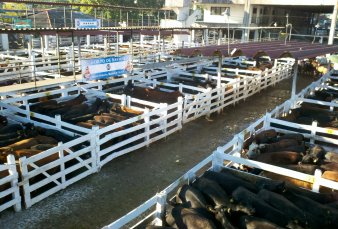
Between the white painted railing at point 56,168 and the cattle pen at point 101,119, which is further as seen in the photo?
the cattle pen at point 101,119

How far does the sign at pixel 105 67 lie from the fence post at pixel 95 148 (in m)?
4.45

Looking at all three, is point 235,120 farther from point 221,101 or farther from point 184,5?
point 184,5

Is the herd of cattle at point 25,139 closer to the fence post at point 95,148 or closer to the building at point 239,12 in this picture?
the fence post at point 95,148

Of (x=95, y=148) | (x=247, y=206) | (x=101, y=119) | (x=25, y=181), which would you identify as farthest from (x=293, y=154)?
(x=25, y=181)

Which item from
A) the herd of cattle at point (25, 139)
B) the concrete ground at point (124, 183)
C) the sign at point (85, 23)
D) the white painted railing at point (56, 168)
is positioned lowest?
the concrete ground at point (124, 183)

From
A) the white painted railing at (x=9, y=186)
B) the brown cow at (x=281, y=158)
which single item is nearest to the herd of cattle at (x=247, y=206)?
the brown cow at (x=281, y=158)

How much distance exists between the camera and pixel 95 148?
29.1 feet

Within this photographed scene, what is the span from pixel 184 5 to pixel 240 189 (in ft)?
132

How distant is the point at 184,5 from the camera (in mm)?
43156

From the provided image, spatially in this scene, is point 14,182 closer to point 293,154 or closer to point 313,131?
point 293,154

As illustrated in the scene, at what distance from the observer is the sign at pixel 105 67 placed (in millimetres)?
12750

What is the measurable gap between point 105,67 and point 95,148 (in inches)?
216

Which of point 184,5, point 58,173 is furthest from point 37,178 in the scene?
point 184,5

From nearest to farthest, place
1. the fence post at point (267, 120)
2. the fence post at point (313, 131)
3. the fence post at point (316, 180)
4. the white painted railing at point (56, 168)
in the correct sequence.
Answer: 1. the fence post at point (316, 180)
2. the white painted railing at point (56, 168)
3. the fence post at point (313, 131)
4. the fence post at point (267, 120)
